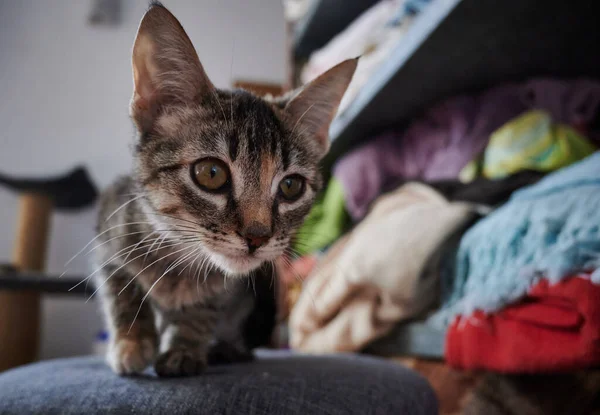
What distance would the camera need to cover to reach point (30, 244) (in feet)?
3.49

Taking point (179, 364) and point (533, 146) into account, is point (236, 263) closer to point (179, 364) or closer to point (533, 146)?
point (179, 364)

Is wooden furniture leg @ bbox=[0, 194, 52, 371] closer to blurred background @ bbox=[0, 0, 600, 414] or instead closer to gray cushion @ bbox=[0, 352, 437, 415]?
blurred background @ bbox=[0, 0, 600, 414]

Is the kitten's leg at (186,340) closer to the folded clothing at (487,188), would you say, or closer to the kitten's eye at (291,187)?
the kitten's eye at (291,187)

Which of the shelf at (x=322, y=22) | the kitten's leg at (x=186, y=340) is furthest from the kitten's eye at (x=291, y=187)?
the shelf at (x=322, y=22)

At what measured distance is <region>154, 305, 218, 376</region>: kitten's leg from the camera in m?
0.56

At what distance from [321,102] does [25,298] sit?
88 cm

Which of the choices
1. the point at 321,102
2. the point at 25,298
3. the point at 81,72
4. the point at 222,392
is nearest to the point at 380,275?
the point at 321,102

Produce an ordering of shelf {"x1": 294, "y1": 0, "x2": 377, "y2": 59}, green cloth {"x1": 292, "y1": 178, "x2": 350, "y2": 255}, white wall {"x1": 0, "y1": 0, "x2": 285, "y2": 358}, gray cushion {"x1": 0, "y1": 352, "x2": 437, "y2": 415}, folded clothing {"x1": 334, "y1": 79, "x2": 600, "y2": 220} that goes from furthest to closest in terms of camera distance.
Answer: shelf {"x1": 294, "y1": 0, "x2": 377, "y2": 59}
green cloth {"x1": 292, "y1": 178, "x2": 350, "y2": 255}
folded clothing {"x1": 334, "y1": 79, "x2": 600, "y2": 220}
white wall {"x1": 0, "y1": 0, "x2": 285, "y2": 358}
gray cushion {"x1": 0, "y1": 352, "x2": 437, "y2": 415}

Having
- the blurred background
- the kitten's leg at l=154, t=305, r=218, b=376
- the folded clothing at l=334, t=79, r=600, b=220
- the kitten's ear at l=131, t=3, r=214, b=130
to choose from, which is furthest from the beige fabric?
the kitten's ear at l=131, t=3, r=214, b=130

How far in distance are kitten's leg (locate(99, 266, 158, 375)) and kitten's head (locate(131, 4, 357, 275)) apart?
0.40 feet

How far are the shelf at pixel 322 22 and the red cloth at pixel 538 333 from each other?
1.25m

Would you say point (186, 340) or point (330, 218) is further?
point (330, 218)

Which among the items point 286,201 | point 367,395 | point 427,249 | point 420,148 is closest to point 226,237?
point 286,201

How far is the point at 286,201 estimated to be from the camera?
24.2 inches
